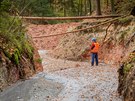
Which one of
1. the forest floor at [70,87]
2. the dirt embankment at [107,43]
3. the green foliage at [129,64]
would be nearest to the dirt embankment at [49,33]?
the dirt embankment at [107,43]

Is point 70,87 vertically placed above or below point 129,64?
below

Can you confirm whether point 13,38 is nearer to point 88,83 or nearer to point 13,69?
point 13,69

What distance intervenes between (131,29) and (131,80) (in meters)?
10.2

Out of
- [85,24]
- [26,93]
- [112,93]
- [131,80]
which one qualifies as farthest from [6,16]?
[85,24]

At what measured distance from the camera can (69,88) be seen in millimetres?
13016

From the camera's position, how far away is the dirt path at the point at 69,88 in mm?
11180

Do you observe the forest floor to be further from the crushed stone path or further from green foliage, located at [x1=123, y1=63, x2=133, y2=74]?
green foliage, located at [x1=123, y1=63, x2=133, y2=74]

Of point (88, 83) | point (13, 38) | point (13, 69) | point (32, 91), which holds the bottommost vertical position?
point (88, 83)

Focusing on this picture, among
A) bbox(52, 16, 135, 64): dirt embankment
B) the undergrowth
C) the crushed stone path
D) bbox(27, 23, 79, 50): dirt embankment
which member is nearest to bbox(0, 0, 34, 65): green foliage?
the undergrowth

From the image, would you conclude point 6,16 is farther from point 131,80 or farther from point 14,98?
point 131,80


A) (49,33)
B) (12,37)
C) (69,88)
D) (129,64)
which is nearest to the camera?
(129,64)

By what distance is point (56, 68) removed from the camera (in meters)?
19.8

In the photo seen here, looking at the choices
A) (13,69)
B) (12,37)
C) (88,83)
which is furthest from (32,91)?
(12,37)

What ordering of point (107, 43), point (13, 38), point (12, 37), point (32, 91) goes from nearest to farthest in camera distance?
1. point (32, 91)
2. point (12, 37)
3. point (13, 38)
4. point (107, 43)
